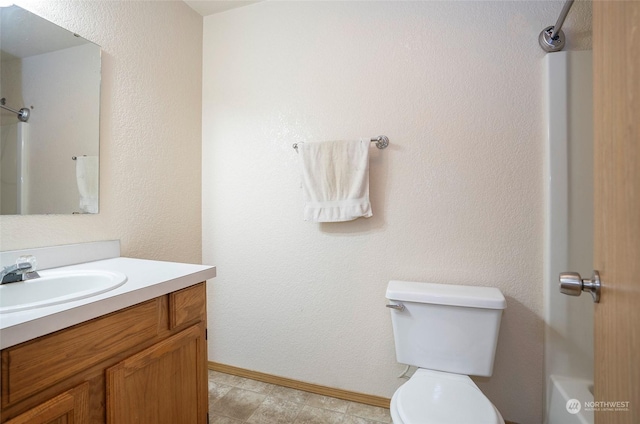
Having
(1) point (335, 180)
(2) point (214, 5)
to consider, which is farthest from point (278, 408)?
(2) point (214, 5)

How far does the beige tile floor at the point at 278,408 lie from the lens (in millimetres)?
1371

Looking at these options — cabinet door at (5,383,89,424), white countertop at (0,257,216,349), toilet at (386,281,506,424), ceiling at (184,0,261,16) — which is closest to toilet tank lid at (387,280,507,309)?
toilet at (386,281,506,424)

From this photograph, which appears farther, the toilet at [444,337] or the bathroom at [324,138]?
the bathroom at [324,138]

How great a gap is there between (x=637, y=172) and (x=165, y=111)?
74.0 inches

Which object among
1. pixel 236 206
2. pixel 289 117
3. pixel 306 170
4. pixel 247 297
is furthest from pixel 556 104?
pixel 247 297

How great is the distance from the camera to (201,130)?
1.81 m

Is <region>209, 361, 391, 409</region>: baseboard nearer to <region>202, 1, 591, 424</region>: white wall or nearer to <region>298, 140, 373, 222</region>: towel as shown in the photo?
<region>202, 1, 591, 424</region>: white wall

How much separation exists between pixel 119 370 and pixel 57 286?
0.45 metres

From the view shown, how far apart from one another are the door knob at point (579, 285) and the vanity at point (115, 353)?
1.09 meters

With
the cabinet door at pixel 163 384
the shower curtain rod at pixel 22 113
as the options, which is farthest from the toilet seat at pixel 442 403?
the shower curtain rod at pixel 22 113

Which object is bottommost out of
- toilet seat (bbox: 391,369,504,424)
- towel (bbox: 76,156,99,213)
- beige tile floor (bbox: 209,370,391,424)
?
Result: beige tile floor (bbox: 209,370,391,424)

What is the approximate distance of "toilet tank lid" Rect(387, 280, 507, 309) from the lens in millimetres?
1118

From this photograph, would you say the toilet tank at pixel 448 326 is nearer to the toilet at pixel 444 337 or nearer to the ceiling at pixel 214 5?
the toilet at pixel 444 337

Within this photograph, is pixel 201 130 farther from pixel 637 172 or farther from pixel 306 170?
pixel 637 172
